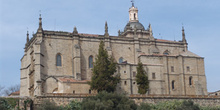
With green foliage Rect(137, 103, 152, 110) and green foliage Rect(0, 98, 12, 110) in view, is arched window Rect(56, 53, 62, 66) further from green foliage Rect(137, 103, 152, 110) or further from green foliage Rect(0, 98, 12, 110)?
green foliage Rect(137, 103, 152, 110)

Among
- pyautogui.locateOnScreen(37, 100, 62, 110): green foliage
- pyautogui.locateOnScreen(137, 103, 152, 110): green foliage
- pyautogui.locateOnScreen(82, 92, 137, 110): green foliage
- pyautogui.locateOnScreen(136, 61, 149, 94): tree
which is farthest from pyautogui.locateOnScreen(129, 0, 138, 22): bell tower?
pyautogui.locateOnScreen(37, 100, 62, 110): green foliage

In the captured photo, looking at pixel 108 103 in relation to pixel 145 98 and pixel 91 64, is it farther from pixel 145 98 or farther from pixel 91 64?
pixel 91 64

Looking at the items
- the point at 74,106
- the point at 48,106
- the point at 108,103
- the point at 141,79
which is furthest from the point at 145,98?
the point at 48,106

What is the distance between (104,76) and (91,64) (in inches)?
340

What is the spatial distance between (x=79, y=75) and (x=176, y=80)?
15.3 metres

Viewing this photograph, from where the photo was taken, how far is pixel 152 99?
1960 inches

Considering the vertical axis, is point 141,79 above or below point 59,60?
below

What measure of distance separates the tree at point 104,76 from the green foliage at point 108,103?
609 centimetres

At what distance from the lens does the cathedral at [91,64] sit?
181 feet

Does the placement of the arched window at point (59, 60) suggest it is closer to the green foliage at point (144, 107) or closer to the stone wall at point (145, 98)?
the stone wall at point (145, 98)

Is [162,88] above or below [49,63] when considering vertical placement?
below

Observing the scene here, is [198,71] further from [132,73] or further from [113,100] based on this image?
[113,100]

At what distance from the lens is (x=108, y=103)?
140ft

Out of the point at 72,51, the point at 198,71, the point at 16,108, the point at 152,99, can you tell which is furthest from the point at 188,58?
the point at 16,108
